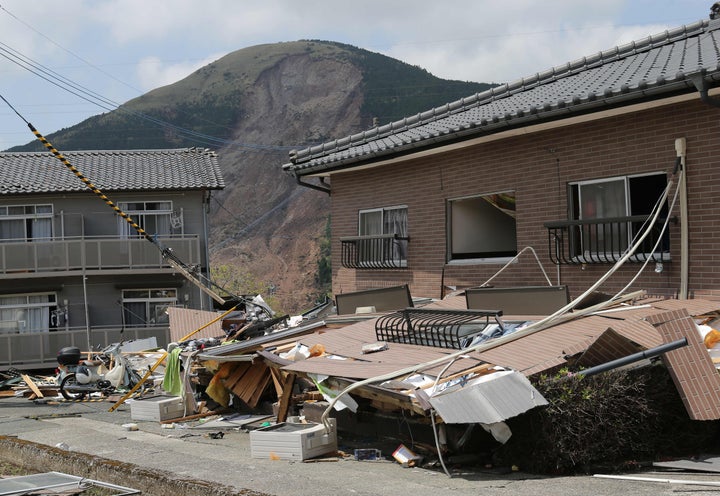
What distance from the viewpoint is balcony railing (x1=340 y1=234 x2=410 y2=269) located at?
15812 mm

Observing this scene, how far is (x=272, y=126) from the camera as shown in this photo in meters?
91.2

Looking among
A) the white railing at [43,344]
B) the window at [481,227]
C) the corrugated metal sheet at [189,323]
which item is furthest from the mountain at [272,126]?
the window at [481,227]

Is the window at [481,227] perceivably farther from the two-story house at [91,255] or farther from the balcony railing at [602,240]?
the two-story house at [91,255]

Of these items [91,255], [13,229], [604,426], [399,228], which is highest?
[13,229]

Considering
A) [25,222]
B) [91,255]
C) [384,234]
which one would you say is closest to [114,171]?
[25,222]

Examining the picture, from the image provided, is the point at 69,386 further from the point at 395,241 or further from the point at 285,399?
the point at 285,399

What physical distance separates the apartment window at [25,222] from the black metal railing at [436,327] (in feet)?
67.8

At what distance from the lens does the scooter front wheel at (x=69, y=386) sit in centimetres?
1927

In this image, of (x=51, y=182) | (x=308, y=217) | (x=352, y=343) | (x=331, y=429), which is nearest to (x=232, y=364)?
(x=352, y=343)

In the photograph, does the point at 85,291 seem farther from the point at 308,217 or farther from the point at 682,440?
the point at 308,217

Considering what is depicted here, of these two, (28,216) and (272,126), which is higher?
(272,126)

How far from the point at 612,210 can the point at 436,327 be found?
3.30 metres

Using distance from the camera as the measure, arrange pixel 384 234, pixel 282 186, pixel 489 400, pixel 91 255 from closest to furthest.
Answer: pixel 489 400, pixel 384 234, pixel 91 255, pixel 282 186

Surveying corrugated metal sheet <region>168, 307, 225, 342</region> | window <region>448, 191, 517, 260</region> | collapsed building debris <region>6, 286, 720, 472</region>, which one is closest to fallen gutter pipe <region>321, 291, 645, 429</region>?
collapsed building debris <region>6, 286, 720, 472</region>
